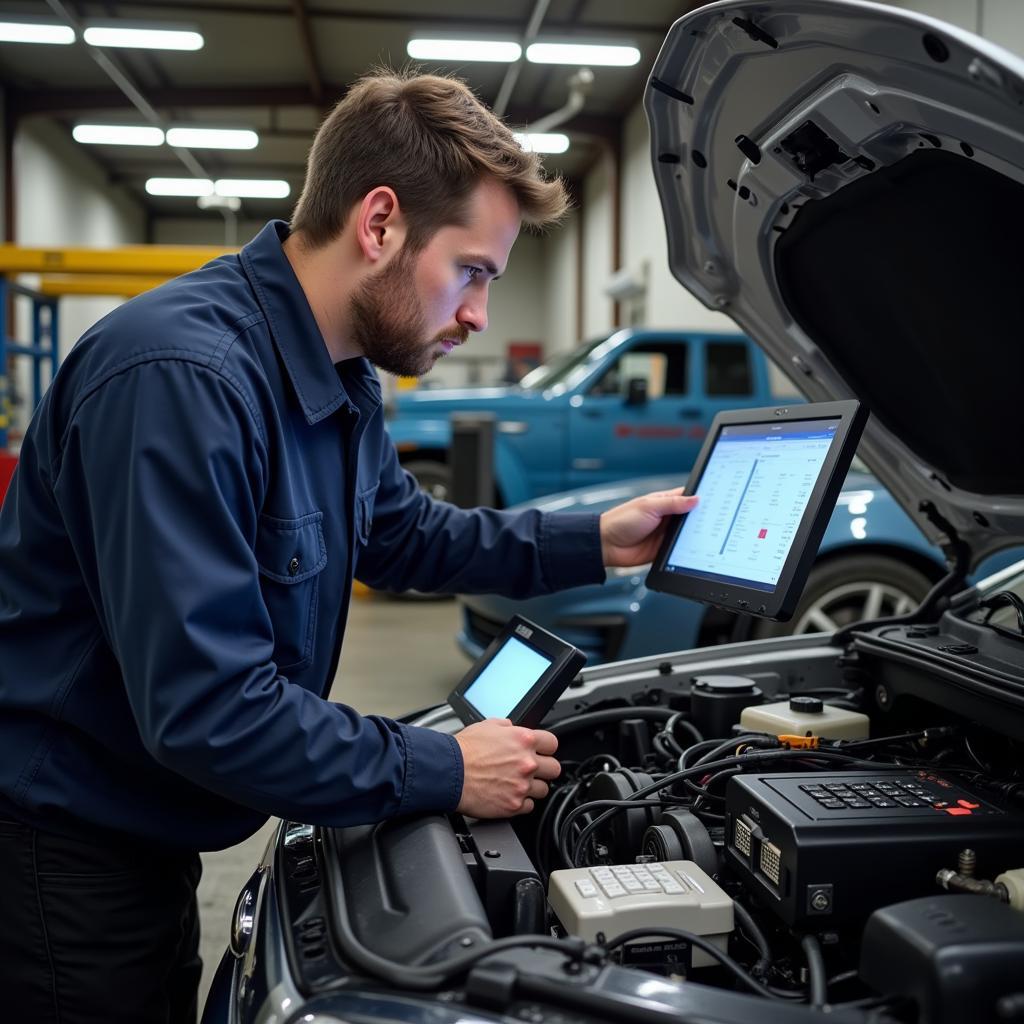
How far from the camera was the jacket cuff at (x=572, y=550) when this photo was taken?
1887mm

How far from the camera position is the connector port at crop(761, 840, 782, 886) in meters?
1.07

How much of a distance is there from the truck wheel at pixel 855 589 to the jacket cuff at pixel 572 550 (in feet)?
5.63

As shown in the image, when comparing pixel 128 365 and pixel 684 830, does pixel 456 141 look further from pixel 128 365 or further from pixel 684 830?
pixel 684 830

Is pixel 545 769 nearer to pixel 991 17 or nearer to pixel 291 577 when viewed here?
pixel 291 577

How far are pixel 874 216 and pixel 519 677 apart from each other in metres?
0.84

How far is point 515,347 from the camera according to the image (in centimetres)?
1814

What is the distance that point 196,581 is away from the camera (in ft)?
3.48

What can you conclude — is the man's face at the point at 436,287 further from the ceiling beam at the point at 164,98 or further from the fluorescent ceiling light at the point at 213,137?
the fluorescent ceiling light at the point at 213,137

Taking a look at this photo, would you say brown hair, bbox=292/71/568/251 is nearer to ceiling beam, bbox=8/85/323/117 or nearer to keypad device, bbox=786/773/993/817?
keypad device, bbox=786/773/993/817

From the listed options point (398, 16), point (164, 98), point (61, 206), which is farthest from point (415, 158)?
point (61, 206)

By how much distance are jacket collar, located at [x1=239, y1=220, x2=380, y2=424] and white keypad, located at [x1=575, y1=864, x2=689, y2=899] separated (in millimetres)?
687

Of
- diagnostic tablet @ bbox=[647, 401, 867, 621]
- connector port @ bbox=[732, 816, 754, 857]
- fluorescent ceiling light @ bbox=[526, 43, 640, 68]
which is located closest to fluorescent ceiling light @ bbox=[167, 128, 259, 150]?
fluorescent ceiling light @ bbox=[526, 43, 640, 68]

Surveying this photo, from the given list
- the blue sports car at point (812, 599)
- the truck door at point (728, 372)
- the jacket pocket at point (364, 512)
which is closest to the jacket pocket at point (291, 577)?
the jacket pocket at point (364, 512)

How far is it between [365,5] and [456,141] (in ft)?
29.5
